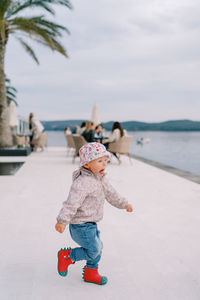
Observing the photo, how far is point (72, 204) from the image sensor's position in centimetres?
204

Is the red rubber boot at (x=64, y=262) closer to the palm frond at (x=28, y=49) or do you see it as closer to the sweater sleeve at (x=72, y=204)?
the sweater sleeve at (x=72, y=204)

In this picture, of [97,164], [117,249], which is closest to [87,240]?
[97,164]

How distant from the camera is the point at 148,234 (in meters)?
3.33

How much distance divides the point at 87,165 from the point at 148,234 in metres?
1.51

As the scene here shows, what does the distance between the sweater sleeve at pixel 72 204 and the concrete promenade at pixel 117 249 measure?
0.50 m

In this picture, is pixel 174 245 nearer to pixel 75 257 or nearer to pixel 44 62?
pixel 75 257

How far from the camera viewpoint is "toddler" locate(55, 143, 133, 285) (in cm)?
206

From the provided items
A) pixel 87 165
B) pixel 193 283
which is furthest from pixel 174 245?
pixel 87 165

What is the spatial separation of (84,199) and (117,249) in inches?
38.9

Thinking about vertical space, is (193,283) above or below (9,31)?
below

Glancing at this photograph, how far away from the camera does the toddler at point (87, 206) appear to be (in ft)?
6.75

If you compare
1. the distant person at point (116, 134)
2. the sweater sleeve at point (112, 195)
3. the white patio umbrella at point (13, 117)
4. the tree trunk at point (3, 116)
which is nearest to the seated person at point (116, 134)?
the distant person at point (116, 134)

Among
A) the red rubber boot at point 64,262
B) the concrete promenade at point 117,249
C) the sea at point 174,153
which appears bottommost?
the sea at point 174,153

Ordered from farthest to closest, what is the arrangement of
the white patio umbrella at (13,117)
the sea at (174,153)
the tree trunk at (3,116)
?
the white patio umbrella at (13,117) → the tree trunk at (3,116) → the sea at (174,153)
